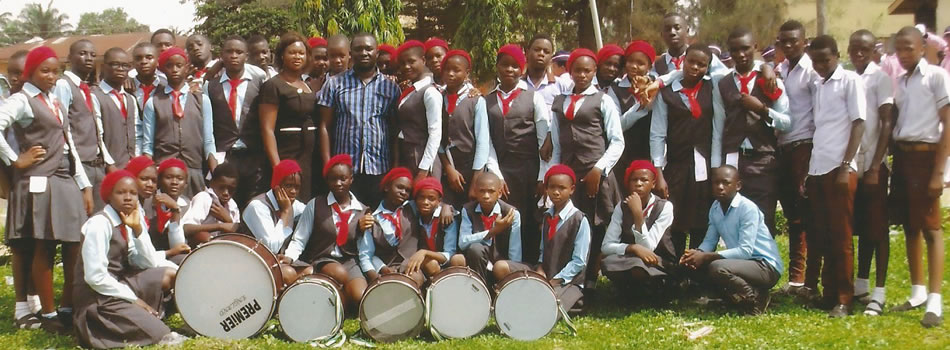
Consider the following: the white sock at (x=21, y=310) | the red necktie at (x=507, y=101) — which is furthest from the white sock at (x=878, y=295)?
the white sock at (x=21, y=310)

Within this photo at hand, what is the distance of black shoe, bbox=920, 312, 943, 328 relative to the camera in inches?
251

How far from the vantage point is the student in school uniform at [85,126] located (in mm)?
7012

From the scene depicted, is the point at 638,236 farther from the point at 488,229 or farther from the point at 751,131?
the point at 751,131

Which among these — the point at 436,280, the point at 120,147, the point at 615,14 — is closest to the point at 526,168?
the point at 436,280

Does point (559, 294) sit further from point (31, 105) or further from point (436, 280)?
point (31, 105)

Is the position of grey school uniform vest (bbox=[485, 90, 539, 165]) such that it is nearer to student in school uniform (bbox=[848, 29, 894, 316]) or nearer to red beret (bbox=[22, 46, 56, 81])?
student in school uniform (bbox=[848, 29, 894, 316])

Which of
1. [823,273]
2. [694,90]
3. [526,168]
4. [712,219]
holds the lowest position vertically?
[823,273]

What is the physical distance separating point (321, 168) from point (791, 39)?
408cm

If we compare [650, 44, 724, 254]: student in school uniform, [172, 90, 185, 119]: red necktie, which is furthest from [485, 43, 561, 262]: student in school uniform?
[172, 90, 185, 119]: red necktie

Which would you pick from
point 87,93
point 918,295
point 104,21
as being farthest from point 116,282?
point 104,21

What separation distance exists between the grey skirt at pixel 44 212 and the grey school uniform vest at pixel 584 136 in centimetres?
391

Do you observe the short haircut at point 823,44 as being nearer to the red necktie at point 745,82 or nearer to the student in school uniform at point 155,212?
the red necktie at point 745,82

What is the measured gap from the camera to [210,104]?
766 centimetres

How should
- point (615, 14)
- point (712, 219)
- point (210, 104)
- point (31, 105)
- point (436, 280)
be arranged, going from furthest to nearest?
point (615, 14) < point (210, 104) < point (712, 219) < point (31, 105) < point (436, 280)
